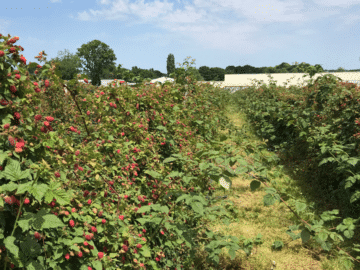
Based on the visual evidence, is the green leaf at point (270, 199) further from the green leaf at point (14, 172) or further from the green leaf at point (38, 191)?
the green leaf at point (14, 172)

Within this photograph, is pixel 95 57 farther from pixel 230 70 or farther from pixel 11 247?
pixel 11 247

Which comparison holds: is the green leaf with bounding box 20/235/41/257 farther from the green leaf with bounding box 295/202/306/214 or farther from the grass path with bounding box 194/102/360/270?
the green leaf with bounding box 295/202/306/214

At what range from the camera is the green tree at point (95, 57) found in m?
77.5

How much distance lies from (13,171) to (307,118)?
22.2ft

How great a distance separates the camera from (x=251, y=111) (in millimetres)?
12000

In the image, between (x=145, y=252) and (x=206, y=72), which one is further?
(x=206, y=72)

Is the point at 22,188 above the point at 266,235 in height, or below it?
above

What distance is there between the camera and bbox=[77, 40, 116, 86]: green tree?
77500 millimetres

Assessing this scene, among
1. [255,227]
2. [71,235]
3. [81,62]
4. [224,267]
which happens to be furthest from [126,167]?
[81,62]

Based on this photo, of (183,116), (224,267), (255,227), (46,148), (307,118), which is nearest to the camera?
(46,148)

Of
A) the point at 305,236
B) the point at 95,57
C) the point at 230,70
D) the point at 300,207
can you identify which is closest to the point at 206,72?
the point at 230,70

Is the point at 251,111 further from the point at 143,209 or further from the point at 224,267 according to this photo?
the point at 143,209

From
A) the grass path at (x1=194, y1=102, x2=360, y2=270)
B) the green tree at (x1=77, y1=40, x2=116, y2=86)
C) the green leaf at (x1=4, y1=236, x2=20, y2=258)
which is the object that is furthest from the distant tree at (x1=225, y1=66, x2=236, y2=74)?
the green leaf at (x1=4, y1=236, x2=20, y2=258)

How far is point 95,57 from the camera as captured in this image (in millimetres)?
78875
